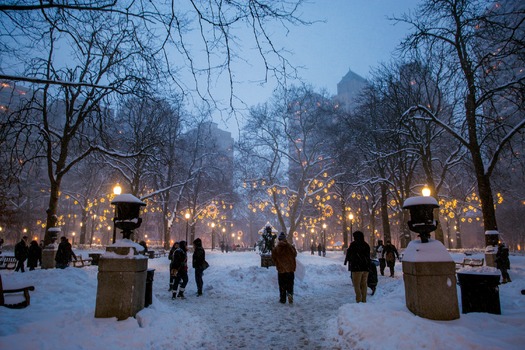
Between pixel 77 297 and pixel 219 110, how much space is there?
21.6 feet

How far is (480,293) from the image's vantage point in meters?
5.86

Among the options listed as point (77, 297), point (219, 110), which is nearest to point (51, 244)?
point (77, 297)

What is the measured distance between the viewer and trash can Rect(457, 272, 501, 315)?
18.9ft

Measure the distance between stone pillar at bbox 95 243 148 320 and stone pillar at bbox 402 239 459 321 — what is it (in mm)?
5405

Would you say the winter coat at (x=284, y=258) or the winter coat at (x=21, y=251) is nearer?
the winter coat at (x=284, y=258)

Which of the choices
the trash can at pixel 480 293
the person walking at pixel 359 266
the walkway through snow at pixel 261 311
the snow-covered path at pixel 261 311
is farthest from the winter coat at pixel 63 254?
the trash can at pixel 480 293

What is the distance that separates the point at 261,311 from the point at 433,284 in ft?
15.3

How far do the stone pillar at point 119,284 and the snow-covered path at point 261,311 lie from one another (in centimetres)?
164

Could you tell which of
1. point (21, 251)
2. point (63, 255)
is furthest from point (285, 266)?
point (21, 251)

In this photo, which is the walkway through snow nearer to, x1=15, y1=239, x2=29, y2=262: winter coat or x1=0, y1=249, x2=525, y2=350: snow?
x1=0, y1=249, x2=525, y2=350: snow

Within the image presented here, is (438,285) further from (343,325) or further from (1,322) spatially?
(1,322)

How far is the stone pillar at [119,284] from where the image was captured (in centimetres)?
575

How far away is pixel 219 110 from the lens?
18.5 ft

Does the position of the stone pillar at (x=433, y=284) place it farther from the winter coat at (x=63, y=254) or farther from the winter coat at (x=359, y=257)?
the winter coat at (x=63, y=254)
